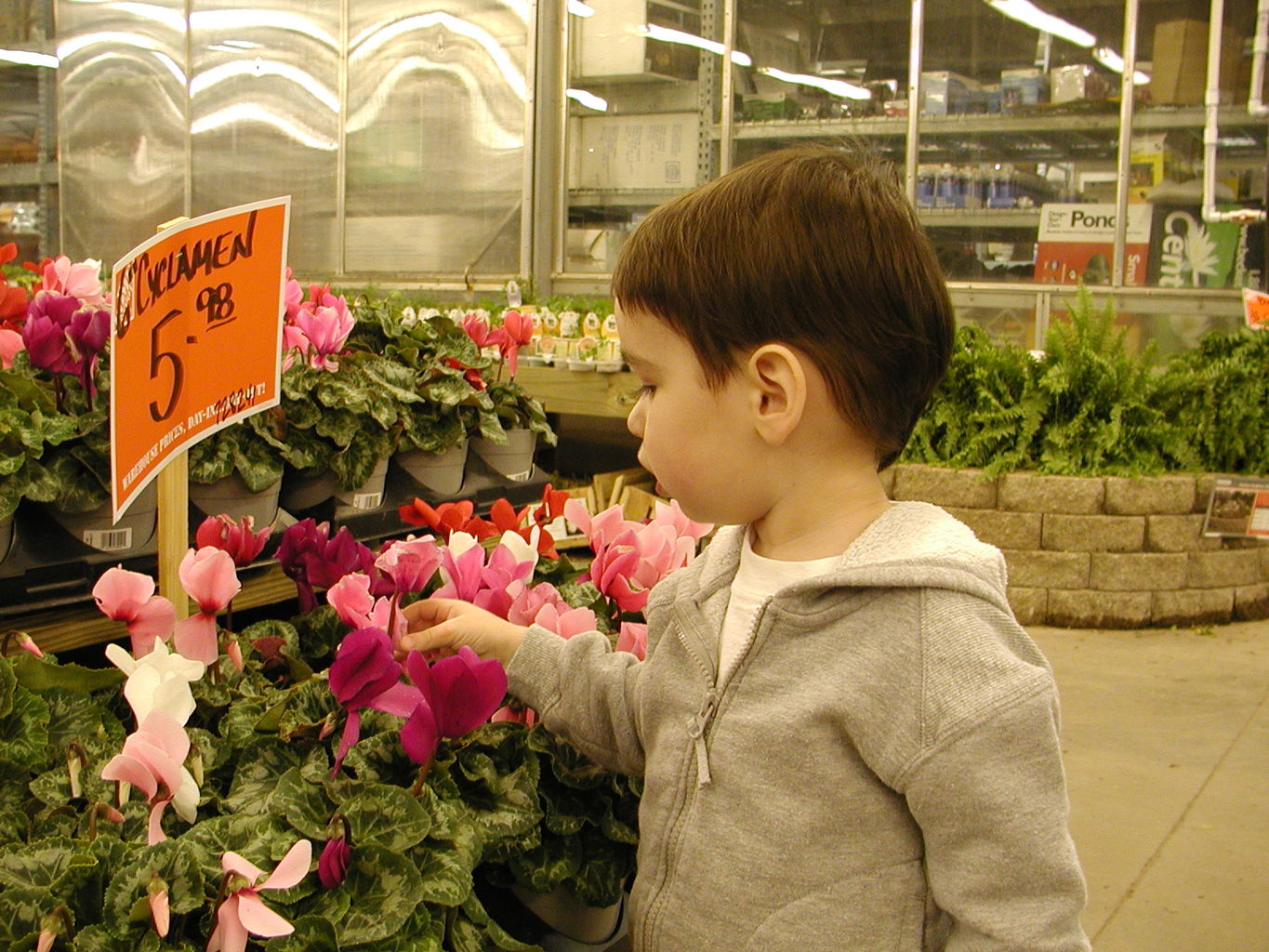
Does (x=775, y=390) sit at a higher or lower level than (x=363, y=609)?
higher

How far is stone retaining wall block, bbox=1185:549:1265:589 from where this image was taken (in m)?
4.95

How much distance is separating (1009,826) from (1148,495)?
4301 millimetres

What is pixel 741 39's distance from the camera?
7.28 meters

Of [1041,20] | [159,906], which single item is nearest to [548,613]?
[159,906]

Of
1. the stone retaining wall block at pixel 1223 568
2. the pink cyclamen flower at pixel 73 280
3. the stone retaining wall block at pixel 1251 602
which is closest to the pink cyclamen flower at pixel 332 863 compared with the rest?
the pink cyclamen flower at pixel 73 280

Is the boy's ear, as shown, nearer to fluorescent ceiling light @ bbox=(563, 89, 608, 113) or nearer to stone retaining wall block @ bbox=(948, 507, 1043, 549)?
stone retaining wall block @ bbox=(948, 507, 1043, 549)

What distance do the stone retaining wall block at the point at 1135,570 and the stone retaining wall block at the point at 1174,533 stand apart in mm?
29

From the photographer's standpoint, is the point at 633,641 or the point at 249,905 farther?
the point at 633,641

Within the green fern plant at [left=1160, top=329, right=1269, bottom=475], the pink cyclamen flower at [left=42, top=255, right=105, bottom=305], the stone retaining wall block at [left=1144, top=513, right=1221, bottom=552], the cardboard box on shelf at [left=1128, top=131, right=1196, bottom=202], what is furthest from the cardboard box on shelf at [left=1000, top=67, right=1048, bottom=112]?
the pink cyclamen flower at [left=42, top=255, right=105, bottom=305]

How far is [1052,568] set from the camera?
16.1 feet

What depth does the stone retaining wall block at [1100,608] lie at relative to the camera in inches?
193

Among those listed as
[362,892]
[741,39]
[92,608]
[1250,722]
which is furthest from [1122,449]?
[362,892]

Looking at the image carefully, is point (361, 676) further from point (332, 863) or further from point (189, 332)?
point (189, 332)

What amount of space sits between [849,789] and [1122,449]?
4328mm
